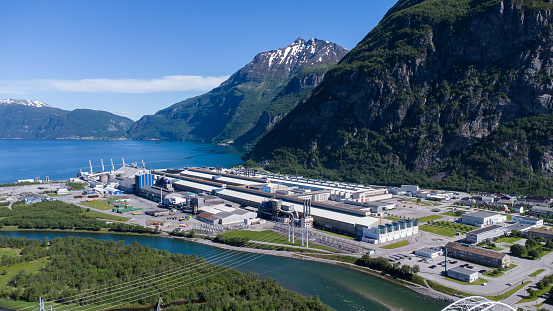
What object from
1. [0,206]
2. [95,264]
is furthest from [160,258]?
[0,206]

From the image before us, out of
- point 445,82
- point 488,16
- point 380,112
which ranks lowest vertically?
point 380,112

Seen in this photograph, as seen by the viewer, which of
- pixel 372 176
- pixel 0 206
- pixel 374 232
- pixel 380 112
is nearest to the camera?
pixel 374 232

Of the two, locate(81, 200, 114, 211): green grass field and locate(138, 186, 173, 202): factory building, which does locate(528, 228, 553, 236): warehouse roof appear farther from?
locate(81, 200, 114, 211): green grass field

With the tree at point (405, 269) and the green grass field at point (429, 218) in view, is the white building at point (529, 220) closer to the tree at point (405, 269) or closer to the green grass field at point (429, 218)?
the green grass field at point (429, 218)

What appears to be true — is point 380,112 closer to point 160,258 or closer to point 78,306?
point 160,258

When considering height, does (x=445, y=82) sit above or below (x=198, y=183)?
above

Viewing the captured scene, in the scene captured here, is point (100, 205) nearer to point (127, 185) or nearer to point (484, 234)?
point (127, 185)

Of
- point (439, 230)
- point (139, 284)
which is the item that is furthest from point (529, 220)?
point (139, 284)
